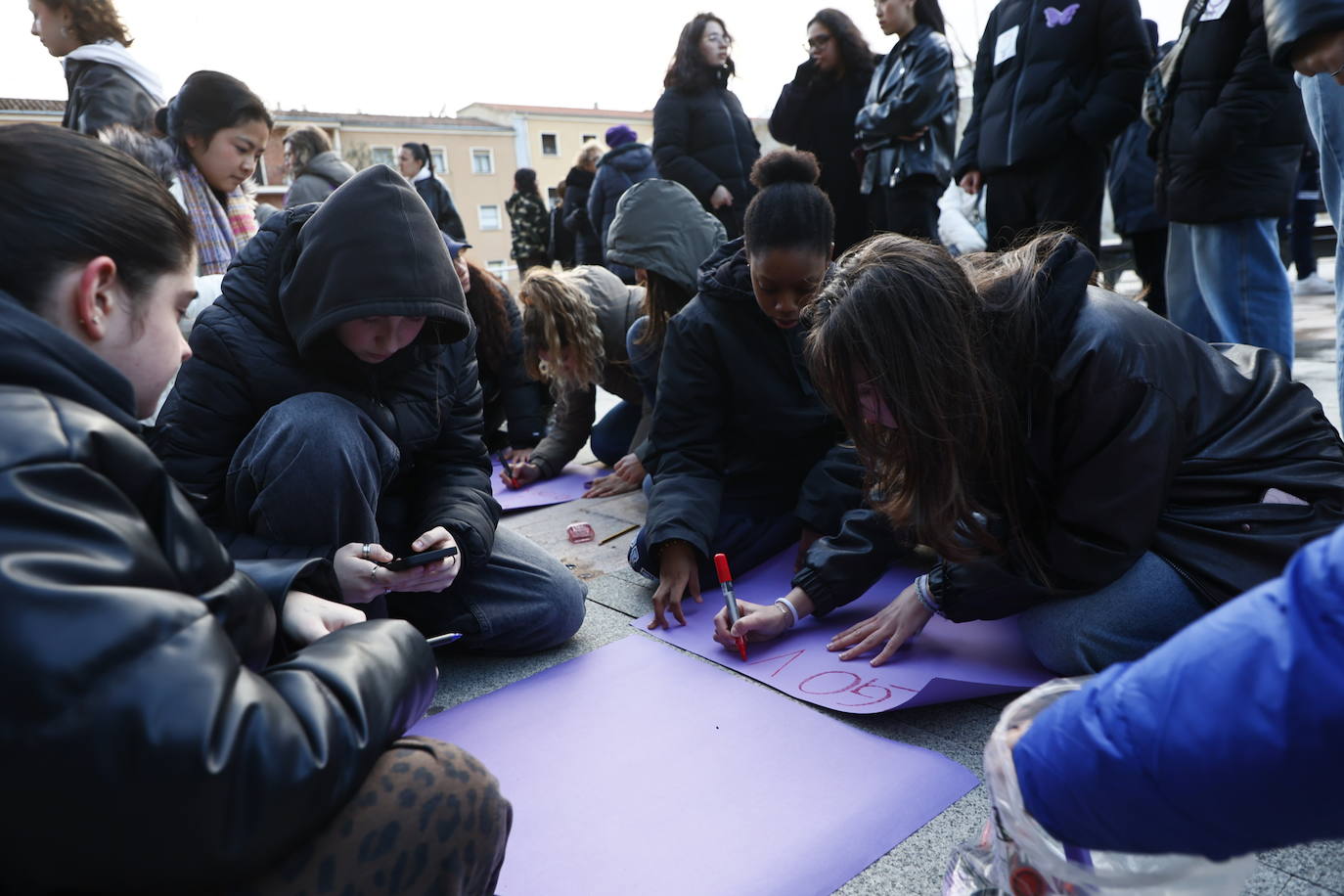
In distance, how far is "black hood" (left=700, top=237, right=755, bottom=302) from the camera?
220cm

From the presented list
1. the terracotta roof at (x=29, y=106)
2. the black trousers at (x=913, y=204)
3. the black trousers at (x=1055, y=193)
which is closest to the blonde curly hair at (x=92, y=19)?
the black trousers at (x=913, y=204)

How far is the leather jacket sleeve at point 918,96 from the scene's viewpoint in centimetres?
338

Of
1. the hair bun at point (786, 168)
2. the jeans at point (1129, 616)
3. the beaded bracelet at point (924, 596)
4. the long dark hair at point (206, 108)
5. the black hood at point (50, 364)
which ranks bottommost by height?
the beaded bracelet at point (924, 596)

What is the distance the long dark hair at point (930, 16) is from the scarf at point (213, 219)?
2.48 m

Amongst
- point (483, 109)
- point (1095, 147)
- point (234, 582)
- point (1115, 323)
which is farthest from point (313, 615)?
point (483, 109)

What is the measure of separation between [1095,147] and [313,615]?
9.36 ft

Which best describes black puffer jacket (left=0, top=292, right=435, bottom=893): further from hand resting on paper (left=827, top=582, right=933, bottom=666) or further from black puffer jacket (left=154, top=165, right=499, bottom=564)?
hand resting on paper (left=827, top=582, right=933, bottom=666)

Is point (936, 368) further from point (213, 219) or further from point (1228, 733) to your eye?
point (213, 219)

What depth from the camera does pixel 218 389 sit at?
1.62 meters

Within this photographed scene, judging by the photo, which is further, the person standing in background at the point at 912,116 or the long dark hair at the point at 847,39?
the long dark hair at the point at 847,39

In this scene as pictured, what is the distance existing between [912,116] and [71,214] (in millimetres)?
3098

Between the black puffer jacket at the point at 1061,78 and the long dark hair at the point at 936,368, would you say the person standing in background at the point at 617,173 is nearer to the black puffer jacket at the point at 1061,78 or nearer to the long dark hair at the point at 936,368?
the black puffer jacket at the point at 1061,78

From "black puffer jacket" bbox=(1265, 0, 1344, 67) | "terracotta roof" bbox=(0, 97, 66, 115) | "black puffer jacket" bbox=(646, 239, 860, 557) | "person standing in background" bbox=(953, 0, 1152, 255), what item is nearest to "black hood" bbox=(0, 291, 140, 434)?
"black puffer jacket" bbox=(646, 239, 860, 557)

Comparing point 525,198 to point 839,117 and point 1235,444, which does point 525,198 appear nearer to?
point 839,117
